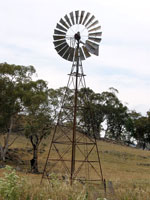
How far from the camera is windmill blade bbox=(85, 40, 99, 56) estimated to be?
1363 centimetres

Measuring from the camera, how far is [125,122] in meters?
60.7

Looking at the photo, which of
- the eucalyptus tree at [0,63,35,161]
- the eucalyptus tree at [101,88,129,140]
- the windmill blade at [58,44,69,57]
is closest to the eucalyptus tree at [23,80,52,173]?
the eucalyptus tree at [0,63,35,161]

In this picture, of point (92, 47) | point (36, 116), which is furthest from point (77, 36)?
point (36, 116)

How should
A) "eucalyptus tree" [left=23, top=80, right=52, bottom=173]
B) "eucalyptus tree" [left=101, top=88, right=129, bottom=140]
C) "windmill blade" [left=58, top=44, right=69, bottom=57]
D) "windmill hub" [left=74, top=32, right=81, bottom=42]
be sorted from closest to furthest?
"windmill hub" [left=74, top=32, right=81, bottom=42], "windmill blade" [left=58, top=44, right=69, bottom=57], "eucalyptus tree" [left=23, top=80, right=52, bottom=173], "eucalyptus tree" [left=101, top=88, right=129, bottom=140]

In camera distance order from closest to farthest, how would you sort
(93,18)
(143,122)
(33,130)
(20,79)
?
(93,18), (33,130), (20,79), (143,122)

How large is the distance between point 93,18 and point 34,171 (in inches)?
638

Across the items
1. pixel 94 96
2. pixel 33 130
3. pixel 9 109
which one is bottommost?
pixel 33 130

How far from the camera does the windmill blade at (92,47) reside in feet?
44.7

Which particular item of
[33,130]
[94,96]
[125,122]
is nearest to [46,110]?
[33,130]

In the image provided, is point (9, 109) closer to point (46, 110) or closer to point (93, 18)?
point (46, 110)

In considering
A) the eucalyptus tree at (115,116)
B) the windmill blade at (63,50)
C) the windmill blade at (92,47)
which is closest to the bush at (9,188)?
the windmill blade at (92,47)

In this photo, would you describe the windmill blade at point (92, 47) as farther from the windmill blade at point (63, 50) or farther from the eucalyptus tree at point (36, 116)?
the eucalyptus tree at point (36, 116)

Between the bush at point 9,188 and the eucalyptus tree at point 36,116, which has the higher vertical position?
the eucalyptus tree at point 36,116

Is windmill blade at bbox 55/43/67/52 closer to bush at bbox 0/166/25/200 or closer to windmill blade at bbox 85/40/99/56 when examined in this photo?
windmill blade at bbox 85/40/99/56
